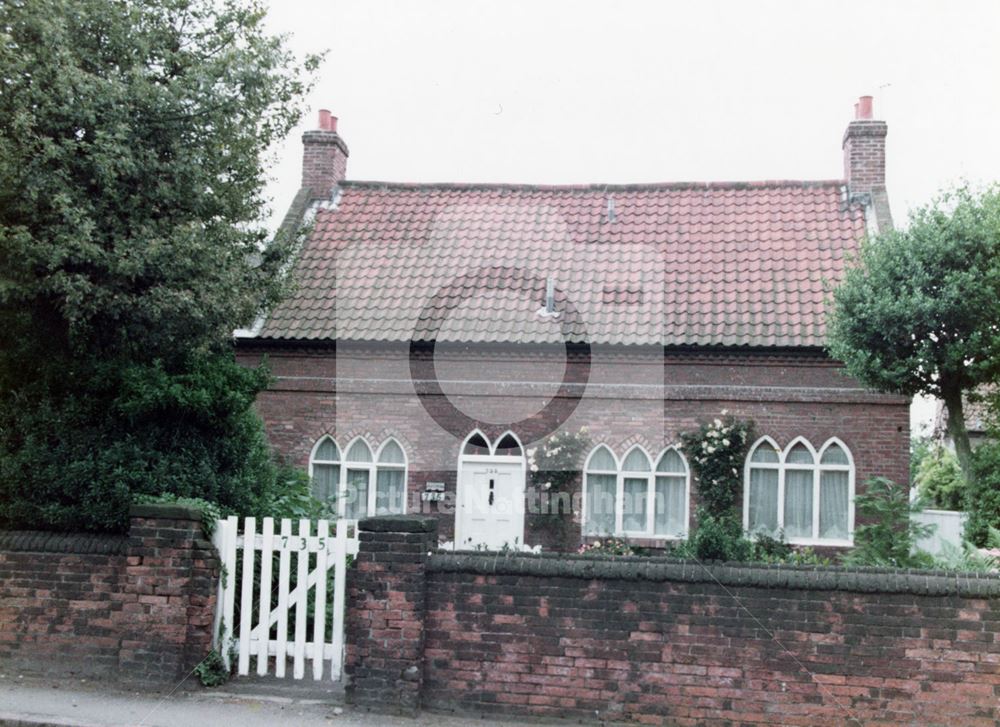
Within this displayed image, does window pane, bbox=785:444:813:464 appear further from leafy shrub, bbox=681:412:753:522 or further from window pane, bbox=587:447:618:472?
window pane, bbox=587:447:618:472

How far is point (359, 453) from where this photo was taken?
17516 millimetres

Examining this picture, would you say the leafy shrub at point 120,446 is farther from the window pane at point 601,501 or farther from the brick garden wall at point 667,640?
the window pane at point 601,501

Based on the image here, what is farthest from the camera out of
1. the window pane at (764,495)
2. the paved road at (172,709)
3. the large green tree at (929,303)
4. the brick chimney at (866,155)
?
the brick chimney at (866,155)

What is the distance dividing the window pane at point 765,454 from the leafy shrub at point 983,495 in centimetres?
311

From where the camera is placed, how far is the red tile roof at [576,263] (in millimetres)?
16781

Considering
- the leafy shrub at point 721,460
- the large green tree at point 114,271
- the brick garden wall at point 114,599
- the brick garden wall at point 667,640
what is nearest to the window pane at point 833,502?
the leafy shrub at point 721,460

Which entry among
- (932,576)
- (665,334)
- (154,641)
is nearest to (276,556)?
(154,641)

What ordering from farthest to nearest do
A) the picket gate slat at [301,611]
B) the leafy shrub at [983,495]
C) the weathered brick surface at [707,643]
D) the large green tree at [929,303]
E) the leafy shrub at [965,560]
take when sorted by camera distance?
1. the leafy shrub at [983,495]
2. the large green tree at [929,303]
3. the leafy shrub at [965,560]
4. the picket gate slat at [301,611]
5. the weathered brick surface at [707,643]

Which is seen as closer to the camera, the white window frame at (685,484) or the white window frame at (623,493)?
the white window frame at (685,484)

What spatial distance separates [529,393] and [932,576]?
1027cm

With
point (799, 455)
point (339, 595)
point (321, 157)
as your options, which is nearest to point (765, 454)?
point (799, 455)

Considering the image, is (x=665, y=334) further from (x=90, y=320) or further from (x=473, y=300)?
(x=90, y=320)

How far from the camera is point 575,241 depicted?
19094 millimetres

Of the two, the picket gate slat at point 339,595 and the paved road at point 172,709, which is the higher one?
the picket gate slat at point 339,595
